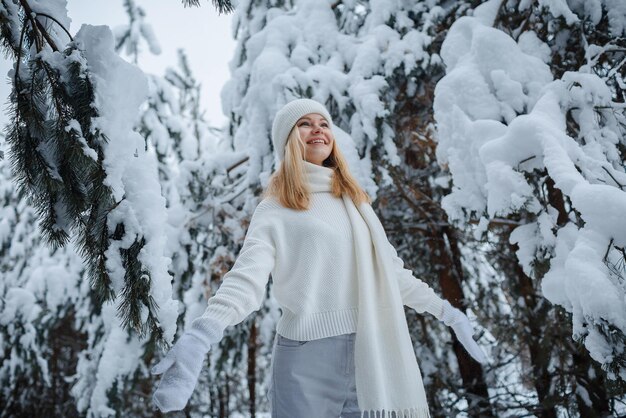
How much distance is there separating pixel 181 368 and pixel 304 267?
65 cm

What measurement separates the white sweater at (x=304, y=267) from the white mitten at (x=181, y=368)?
0.79 feet

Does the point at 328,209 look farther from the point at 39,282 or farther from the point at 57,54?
the point at 39,282

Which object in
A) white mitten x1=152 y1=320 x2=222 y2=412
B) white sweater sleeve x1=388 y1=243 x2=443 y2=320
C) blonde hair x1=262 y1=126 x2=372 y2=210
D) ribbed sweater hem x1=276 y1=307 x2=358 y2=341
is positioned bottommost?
white mitten x1=152 y1=320 x2=222 y2=412

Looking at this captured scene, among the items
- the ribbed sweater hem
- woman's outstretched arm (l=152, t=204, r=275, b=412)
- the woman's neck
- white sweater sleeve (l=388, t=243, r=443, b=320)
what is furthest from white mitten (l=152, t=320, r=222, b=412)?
white sweater sleeve (l=388, t=243, r=443, b=320)

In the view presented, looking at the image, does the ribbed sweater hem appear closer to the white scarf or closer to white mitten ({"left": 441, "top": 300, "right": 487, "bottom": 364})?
the white scarf

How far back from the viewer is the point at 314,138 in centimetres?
212

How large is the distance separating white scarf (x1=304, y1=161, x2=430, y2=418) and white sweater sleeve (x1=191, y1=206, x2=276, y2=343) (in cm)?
40

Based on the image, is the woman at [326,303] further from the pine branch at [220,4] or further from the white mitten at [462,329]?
the pine branch at [220,4]

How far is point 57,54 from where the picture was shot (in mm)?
1340

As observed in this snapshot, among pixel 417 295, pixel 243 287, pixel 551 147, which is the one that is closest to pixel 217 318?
pixel 243 287

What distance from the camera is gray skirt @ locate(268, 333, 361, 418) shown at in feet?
5.08

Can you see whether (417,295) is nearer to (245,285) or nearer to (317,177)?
(317,177)

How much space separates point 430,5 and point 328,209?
2554mm

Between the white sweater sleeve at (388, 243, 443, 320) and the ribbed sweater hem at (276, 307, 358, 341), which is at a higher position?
the white sweater sleeve at (388, 243, 443, 320)
